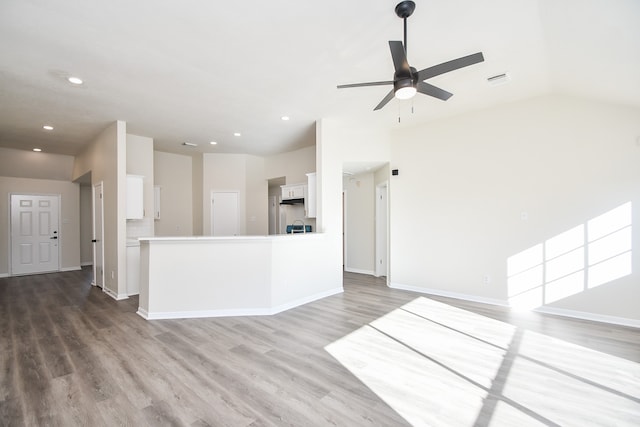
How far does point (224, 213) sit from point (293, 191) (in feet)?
5.95

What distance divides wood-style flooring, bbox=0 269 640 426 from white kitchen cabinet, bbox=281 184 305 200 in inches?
130

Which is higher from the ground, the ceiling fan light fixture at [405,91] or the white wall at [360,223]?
the ceiling fan light fixture at [405,91]

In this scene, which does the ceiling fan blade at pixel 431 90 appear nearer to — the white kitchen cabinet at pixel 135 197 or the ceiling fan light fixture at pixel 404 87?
the ceiling fan light fixture at pixel 404 87

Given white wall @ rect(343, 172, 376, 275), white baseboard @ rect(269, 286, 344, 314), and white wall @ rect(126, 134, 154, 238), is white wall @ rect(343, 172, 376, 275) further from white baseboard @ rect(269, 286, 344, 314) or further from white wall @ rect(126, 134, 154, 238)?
white wall @ rect(126, 134, 154, 238)

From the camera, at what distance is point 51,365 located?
8.83 feet

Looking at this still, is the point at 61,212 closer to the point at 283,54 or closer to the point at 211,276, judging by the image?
the point at 211,276

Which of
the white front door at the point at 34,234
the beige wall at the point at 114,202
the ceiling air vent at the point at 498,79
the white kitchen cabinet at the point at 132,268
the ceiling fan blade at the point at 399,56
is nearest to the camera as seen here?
the ceiling fan blade at the point at 399,56

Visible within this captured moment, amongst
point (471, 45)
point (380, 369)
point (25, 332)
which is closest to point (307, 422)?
point (380, 369)

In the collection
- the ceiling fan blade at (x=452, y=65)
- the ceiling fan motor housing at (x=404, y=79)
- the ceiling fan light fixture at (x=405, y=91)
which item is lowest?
the ceiling fan light fixture at (x=405, y=91)

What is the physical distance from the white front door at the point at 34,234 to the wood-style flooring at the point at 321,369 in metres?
4.03

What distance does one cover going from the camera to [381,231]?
6445 mm

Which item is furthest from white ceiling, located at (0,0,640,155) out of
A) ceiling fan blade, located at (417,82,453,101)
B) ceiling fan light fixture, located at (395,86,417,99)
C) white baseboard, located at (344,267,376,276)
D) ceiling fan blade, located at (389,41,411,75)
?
white baseboard, located at (344,267,376,276)

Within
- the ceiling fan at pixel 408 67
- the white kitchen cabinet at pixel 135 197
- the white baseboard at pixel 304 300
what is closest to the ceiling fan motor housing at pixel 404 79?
the ceiling fan at pixel 408 67

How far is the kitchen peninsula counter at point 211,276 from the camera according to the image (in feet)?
12.8
